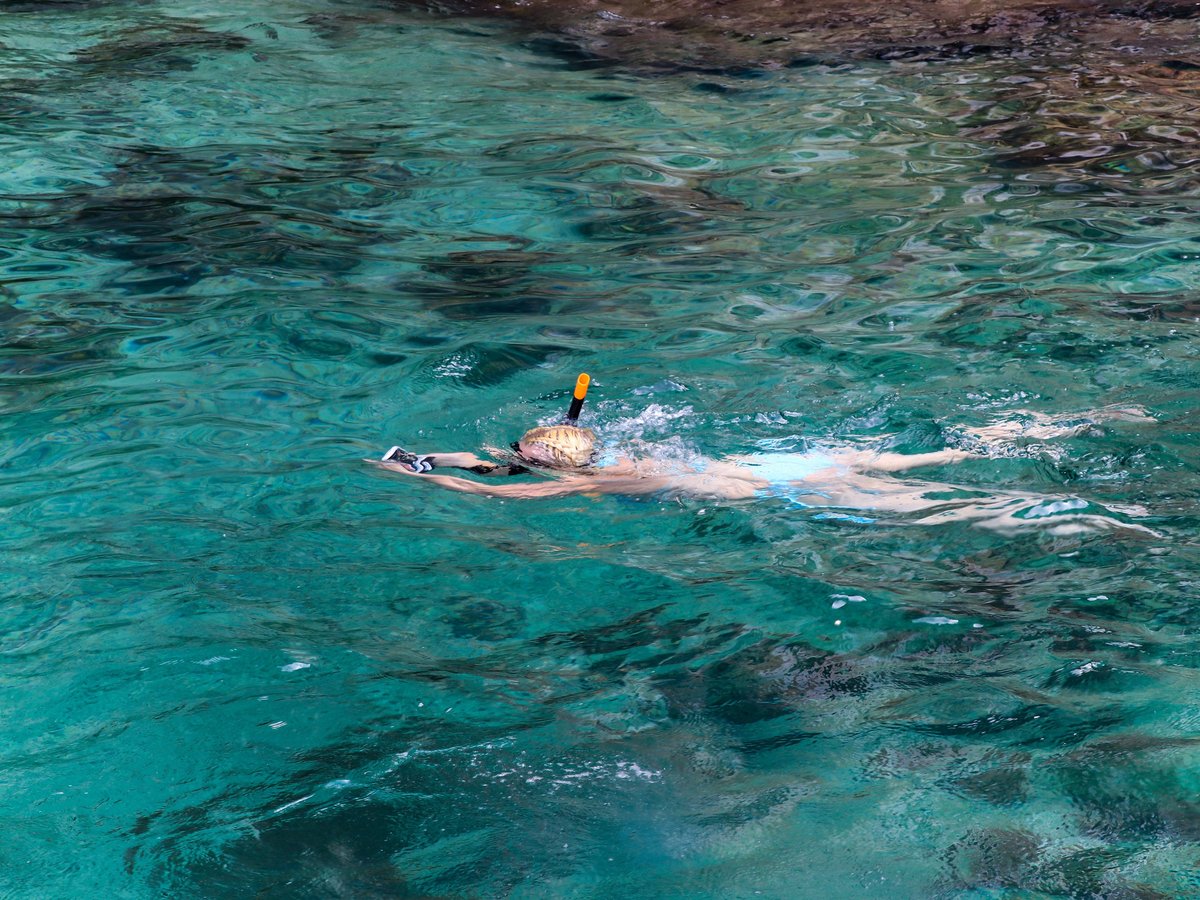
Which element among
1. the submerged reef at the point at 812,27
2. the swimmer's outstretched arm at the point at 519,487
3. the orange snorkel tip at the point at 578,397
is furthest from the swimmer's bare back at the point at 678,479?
the submerged reef at the point at 812,27

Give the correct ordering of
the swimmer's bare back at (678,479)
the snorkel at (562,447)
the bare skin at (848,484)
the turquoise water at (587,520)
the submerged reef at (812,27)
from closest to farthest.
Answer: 1. the turquoise water at (587,520)
2. the bare skin at (848,484)
3. the swimmer's bare back at (678,479)
4. the snorkel at (562,447)
5. the submerged reef at (812,27)

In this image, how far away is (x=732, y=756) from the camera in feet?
14.0

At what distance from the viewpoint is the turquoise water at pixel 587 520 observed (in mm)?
3902

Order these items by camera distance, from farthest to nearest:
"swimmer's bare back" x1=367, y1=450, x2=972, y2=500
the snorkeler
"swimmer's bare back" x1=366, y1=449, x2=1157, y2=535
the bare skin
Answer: "swimmer's bare back" x1=367, y1=450, x2=972, y2=500
the snorkeler
the bare skin
"swimmer's bare back" x1=366, y1=449, x2=1157, y2=535

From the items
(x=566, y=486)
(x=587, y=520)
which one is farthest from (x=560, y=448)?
(x=587, y=520)

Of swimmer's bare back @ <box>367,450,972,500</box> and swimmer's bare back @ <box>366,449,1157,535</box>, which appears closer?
swimmer's bare back @ <box>366,449,1157,535</box>

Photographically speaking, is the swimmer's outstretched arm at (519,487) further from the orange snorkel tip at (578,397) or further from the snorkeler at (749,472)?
the orange snorkel tip at (578,397)

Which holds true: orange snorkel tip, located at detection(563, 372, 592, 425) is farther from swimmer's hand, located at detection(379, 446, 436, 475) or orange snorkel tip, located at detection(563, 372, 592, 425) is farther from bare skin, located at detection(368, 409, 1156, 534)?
swimmer's hand, located at detection(379, 446, 436, 475)

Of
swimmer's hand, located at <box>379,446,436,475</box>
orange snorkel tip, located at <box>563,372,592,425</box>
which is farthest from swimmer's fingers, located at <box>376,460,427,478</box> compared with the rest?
orange snorkel tip, located at <box>563,372,592,425</box>

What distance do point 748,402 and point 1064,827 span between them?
4099mm

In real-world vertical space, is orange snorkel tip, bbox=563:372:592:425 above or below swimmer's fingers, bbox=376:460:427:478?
Result: above

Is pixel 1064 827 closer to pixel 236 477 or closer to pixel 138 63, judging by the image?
pixel 236 477

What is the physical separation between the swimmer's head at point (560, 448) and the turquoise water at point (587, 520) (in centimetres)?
27

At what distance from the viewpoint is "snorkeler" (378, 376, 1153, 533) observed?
6137mm
